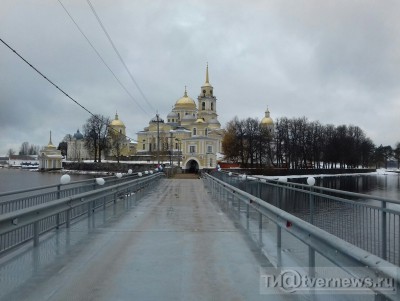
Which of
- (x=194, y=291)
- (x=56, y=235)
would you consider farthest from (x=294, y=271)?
(x=56, y=235)

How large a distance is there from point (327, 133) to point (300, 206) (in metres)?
97.2

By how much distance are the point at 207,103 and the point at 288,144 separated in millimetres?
29326

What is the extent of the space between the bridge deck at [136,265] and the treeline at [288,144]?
8482 cm

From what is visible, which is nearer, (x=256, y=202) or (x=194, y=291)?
(x=194, y=291)

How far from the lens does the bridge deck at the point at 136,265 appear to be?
15.5 ft

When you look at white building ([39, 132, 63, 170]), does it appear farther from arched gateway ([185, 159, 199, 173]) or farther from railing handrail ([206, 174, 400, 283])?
railing handrail ([206, 174, 400, 283])

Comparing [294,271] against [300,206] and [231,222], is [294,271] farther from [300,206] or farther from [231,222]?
[300,206]

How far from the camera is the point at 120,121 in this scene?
131m

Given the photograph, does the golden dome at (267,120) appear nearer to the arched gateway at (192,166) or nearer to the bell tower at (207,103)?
the bell tower at (207,103)

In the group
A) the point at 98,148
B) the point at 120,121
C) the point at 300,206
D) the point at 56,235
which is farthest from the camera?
the point at 120,121

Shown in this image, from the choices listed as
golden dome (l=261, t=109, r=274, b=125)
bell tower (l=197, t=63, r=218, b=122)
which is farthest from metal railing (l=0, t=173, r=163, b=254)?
golden dome (l=261, t=109, r=274, b=125)

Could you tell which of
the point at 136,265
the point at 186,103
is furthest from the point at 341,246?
the point at 186,103

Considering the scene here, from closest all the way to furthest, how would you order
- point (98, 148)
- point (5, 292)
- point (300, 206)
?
1. point (5, 292)
2. point (300, 206)
3. point (98, 148)

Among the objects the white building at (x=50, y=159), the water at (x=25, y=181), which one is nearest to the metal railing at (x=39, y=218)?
the water at (x=25, y=181)
